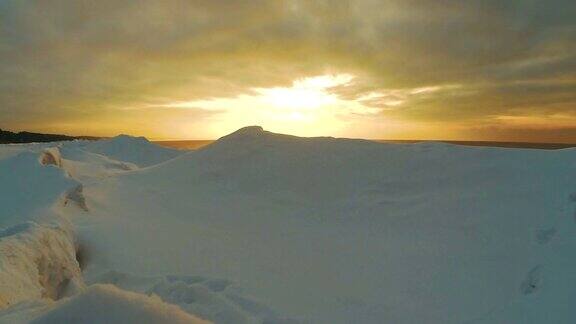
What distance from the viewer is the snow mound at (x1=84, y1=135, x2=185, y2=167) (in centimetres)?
2804

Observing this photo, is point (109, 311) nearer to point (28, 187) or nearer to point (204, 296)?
point (204, 296)

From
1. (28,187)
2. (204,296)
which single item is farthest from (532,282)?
(28,187)

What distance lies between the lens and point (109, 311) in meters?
2.36

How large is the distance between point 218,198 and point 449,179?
227 inches

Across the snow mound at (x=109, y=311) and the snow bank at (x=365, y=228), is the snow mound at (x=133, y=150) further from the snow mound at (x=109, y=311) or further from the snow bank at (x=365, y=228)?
the snow mound at (x=109, y=311)

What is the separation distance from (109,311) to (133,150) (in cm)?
2908

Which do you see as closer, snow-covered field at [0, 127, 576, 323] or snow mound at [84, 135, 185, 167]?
snow-covered field at [0, 127, 576, 323]

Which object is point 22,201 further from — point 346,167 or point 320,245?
point 346,167

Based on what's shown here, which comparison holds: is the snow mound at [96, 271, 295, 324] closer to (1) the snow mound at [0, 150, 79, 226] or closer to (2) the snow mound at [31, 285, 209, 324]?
(2) the snow mound at [31, 285, 209, 324]

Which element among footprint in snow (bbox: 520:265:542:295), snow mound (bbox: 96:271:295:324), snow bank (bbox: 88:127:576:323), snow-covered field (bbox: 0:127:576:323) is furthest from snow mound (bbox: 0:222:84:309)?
footprint in snow (bbox: 520:265:542:295)

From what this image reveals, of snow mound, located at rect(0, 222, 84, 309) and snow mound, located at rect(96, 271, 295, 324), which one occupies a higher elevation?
snow mound, located at rect(0, 222, 84, 309)

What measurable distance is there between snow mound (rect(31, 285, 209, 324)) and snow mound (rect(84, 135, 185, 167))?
2570cm

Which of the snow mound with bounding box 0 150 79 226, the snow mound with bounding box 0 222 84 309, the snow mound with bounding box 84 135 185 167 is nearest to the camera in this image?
the snow mound with bounding box 0 222 84 309

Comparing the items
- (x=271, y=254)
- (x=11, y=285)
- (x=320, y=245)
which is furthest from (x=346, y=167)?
(x=11, y=285)
